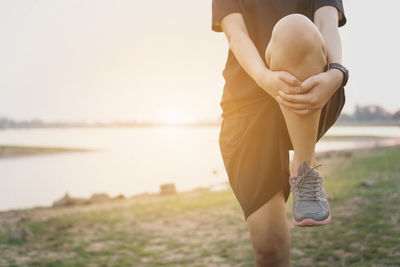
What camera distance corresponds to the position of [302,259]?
4871mm

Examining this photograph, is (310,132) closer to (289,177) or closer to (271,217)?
(289,177)

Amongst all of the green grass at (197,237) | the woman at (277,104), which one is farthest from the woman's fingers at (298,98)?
the green grass at (197,237)

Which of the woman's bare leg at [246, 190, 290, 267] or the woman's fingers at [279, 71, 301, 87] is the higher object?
the woman's fingers at [279, 71, 301, 87]

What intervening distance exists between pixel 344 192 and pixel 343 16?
8037 millimetres

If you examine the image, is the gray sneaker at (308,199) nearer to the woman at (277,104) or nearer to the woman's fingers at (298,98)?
the woman at (277,104)

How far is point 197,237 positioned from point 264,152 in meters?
5.05

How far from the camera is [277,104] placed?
1925 millimetres

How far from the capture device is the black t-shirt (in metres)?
1.94

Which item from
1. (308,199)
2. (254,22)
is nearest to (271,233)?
(308,199)

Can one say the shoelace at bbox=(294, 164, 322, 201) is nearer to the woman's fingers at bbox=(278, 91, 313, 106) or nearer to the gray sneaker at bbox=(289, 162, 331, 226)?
the gray sneaker at bbox=(289, 162, 331, 226)

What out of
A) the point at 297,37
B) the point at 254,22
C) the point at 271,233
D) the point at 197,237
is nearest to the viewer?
the point at 297,37

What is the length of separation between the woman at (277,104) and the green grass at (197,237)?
3.14 metres

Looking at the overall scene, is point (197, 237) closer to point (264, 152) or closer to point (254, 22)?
point (264, 152)

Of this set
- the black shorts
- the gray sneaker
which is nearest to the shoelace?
the gray sneaker
